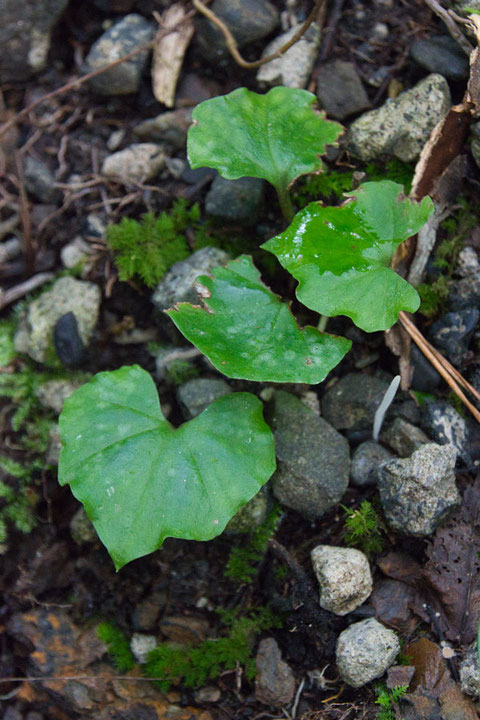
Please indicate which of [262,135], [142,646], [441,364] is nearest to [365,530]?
[441,364]

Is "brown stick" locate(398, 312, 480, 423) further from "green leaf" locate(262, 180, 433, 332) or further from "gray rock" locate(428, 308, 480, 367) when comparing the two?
"green leaf" locate(262, 180, 433, 332)

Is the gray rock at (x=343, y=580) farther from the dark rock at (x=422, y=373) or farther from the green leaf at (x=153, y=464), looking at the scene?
the dark rock at (x=422, y=373)

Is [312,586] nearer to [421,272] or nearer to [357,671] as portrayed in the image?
[357,671]

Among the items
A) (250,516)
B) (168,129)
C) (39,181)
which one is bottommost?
(250,516)

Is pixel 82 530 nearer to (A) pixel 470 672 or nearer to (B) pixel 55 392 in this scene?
(B) pixel 55 392

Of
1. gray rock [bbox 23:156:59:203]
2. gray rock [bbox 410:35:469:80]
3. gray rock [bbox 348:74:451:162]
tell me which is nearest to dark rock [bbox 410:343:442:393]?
gray rock [bbox 348:74:451:162]

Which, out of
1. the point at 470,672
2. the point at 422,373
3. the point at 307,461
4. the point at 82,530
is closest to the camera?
the point at 470,672

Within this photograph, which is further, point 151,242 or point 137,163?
point 137,163
